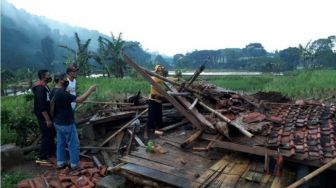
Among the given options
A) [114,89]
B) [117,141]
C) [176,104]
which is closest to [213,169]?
[176,104]

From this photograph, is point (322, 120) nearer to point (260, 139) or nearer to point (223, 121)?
point (260, 139)

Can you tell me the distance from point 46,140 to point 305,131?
197 inches

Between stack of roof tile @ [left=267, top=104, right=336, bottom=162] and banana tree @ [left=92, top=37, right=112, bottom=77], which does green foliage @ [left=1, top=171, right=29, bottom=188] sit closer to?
stack of roof tile @ [left=267, top=104, right=336, bottom=162]

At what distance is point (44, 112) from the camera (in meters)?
5.89

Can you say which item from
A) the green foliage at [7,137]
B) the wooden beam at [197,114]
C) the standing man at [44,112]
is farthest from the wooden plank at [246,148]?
the green foliage at [7,137]

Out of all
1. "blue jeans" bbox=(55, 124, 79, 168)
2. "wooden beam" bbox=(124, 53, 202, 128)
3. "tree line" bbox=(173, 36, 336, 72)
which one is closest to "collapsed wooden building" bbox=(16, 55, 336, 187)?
"wooden beam" bbox=(124, 53, 202, 128)

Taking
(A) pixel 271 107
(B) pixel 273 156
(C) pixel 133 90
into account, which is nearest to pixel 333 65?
(C) pixel 133 90

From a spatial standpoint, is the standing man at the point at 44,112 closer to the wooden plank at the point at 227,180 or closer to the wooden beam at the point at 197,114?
the wooden beam at the point at 197,114

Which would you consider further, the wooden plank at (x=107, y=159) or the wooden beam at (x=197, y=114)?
the wooden plank at (x=107, y=159)

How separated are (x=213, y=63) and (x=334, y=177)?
6785 centimetres

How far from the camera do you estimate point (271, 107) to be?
710 cm

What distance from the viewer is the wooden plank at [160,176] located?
4.06 metres

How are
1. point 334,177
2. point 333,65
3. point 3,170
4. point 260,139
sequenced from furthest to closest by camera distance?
point 333,65 < point 3,170 < point 260,139 < point 334,177

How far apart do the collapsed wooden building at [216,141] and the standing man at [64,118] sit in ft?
2.48
